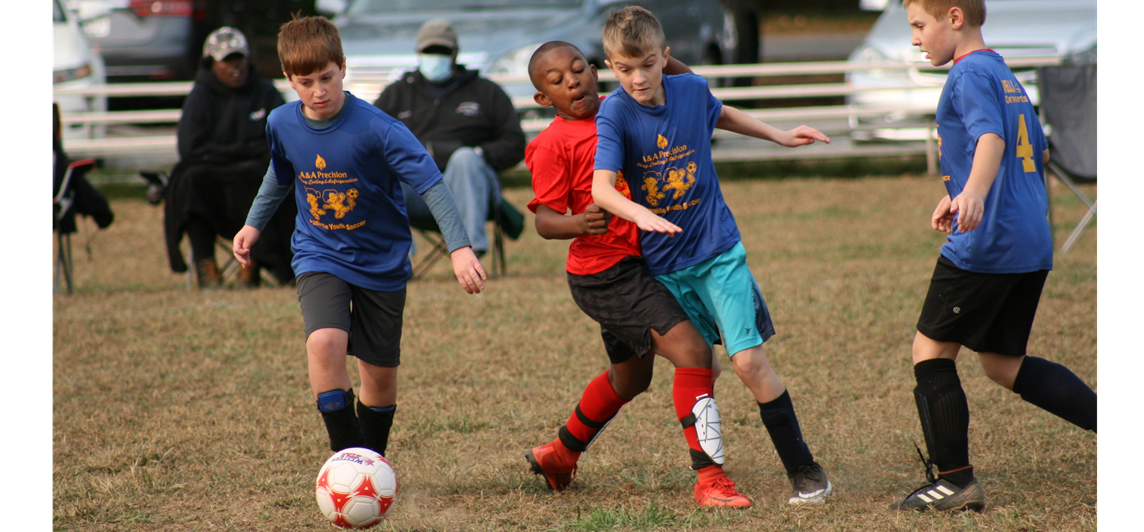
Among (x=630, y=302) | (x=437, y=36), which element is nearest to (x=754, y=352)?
(x=630, y=302)

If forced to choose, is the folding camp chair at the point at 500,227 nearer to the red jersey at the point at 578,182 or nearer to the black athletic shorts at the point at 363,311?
the black athletic shorts at the point at 363,311

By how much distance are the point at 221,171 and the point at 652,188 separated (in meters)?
4.70

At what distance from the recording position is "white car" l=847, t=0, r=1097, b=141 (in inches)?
392

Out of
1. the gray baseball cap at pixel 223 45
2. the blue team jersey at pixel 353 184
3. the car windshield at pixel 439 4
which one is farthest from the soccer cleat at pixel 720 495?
the car windshield at pixel 439 4

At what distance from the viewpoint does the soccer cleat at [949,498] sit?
3.22 m

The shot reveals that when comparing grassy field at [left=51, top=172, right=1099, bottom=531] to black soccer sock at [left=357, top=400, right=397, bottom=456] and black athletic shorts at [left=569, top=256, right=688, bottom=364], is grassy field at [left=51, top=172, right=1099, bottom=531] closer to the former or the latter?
black soccer sock at [left=357, top=400, right=397, bottom=456]

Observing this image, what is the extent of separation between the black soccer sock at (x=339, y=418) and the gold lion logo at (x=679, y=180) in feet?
4.04

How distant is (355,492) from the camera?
312 cm

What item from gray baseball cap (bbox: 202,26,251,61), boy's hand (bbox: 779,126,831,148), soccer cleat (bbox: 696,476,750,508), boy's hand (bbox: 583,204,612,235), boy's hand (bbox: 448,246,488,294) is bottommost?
soccer cleat (bbox: 696,476,750,508)

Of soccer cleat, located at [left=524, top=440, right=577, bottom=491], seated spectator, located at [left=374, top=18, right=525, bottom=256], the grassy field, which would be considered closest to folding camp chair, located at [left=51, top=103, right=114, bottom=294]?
the grassy field

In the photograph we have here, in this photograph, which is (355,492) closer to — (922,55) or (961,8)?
(961,8)

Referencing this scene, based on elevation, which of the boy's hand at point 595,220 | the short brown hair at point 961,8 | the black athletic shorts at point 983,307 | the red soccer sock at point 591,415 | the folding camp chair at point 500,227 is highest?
the short brown hair at point 961,8

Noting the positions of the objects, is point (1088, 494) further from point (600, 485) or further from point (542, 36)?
point (542, 36)

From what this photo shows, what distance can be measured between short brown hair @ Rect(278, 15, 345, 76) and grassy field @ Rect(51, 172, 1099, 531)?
4.67 ft
